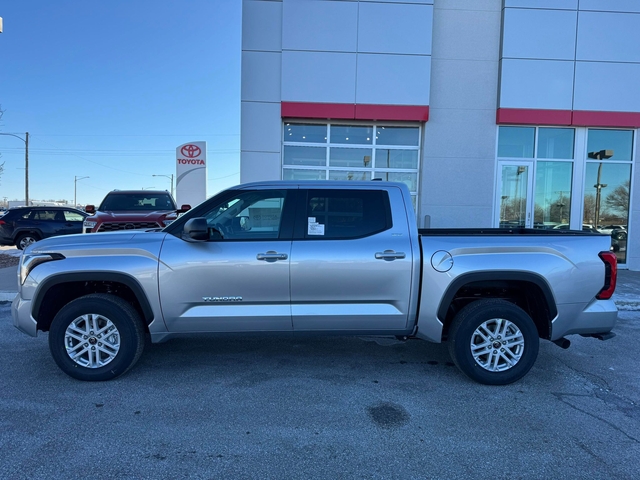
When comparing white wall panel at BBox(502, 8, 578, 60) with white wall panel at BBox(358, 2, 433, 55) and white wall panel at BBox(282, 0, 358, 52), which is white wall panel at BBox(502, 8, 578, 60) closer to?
white wall panel at BBox(358, 2, 433, 55)

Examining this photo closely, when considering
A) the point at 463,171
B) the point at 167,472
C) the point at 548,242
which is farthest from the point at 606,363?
the point at 463,171

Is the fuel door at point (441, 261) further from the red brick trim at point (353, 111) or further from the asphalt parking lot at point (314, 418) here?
the red brick trim at point (353, 111)

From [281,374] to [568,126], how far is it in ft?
33.9

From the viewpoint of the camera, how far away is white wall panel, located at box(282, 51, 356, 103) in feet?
32.6

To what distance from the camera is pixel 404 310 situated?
3865mm

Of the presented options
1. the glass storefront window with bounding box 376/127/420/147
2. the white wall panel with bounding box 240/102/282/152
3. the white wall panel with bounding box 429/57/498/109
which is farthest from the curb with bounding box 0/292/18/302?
the white wall panel with bounding box 429/57/498/109

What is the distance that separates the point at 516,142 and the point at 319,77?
17.6 feet

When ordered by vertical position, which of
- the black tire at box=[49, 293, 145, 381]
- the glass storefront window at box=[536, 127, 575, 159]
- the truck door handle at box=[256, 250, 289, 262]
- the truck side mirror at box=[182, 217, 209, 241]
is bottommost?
the black tire at box=[49, 293, 145, 381]

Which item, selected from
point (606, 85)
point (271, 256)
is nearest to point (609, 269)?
point (271, 256)

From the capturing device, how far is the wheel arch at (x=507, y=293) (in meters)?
3.80

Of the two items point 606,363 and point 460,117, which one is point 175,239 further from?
point 460,117

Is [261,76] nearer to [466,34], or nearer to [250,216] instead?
[466,34]

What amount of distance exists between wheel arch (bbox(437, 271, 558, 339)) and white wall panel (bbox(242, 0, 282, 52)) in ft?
27.2

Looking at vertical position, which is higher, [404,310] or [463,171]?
[463,171]
